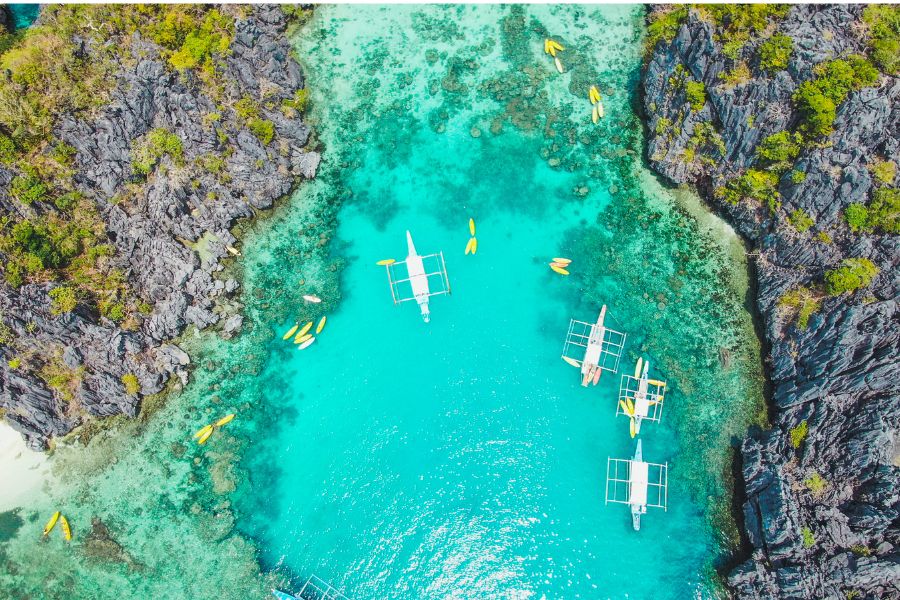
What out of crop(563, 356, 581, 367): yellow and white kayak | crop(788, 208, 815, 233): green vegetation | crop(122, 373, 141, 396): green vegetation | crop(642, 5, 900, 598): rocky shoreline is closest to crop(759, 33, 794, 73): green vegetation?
crop(642, 5, 900, 598): rocky shoreline

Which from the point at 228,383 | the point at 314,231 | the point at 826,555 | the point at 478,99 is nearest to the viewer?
the point at 826,555

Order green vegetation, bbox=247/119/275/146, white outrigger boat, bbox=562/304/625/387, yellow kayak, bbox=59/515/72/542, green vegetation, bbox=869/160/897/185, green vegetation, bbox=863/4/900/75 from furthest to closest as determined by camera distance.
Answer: green vegetation, bbox=247/119/275/146
white outrigger boat, bbox=562/304/625/387
green vegetation, bbox=863/4/900/75
yellow kayak, bbox=59/515/72/542
green vegetation, bbox=869/160/897/185

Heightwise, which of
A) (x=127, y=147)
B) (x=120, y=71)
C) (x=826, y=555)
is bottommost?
(x=826, y=555)

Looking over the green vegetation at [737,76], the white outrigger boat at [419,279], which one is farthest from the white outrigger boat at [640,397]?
the green vegetation at [737,76]

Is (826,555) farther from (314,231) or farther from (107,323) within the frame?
(107,323)

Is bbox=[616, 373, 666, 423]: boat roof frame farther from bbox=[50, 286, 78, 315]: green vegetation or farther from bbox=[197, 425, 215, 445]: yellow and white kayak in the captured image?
bbox=[50, 286, 78, 315]: green vegetation

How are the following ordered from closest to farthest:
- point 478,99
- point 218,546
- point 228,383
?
point 218,546 < point 228,383 < point 478,99

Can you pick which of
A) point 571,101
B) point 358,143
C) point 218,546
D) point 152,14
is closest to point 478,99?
point 571,101
